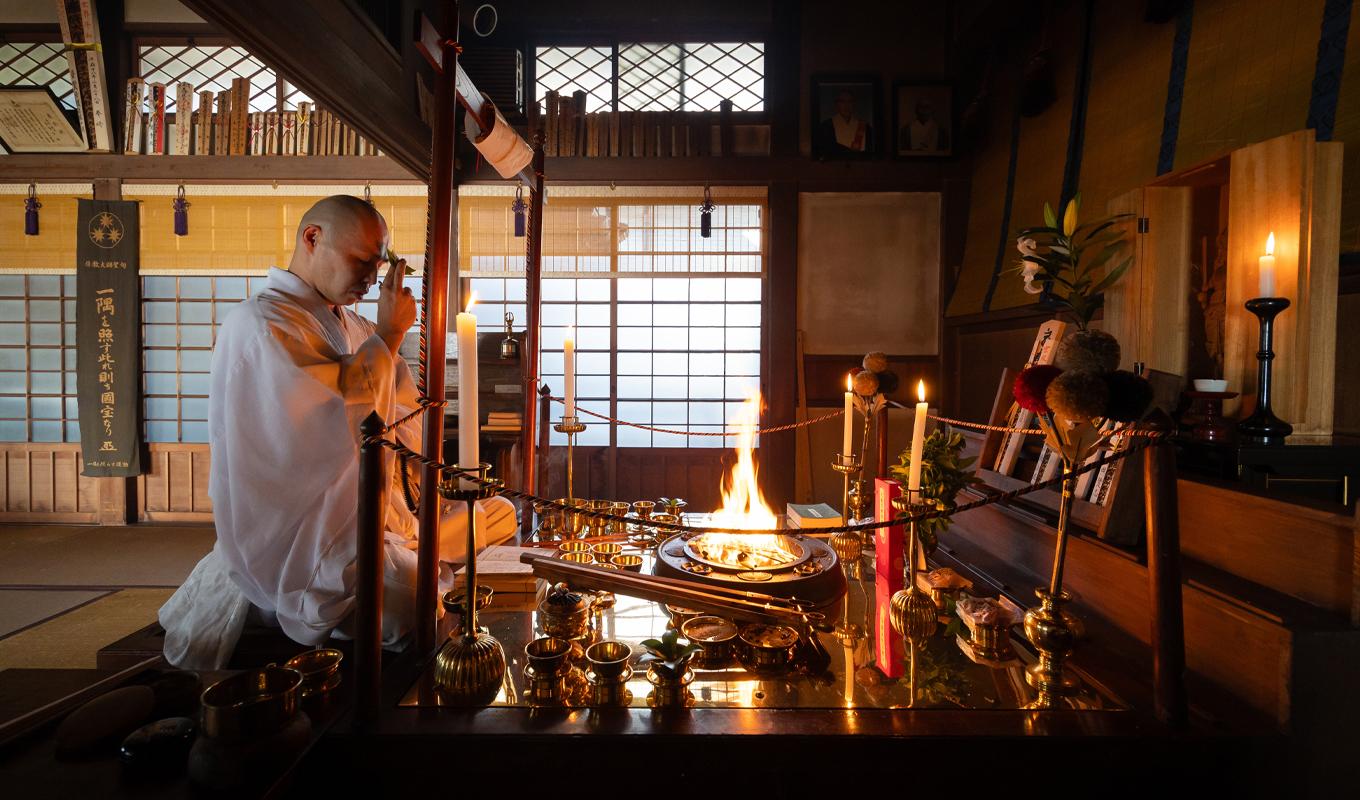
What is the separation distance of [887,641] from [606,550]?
43.5 inches

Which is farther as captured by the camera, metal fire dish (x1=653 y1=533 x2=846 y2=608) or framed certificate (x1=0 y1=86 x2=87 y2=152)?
framed certificate (x1=0 y1=86 x2=87 y2=152)

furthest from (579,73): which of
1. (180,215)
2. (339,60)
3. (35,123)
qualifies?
(35,123)

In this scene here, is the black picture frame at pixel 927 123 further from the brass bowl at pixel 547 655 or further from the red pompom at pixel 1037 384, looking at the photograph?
Result: the brass bowl at pixel 547 655

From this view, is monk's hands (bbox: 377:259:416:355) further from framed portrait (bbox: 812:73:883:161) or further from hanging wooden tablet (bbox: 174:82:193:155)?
hanging wooden tablet (bbox: 174:82:193:155)

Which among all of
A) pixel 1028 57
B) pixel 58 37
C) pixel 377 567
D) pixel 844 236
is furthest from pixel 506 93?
pixel 377 567

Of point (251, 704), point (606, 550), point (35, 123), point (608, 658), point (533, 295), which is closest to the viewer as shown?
point (251, 704)

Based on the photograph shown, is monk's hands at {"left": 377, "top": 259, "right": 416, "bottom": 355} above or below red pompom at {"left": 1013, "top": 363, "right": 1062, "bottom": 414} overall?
above

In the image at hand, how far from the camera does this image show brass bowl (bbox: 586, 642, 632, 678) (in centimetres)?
130

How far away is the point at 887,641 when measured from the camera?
153 cm

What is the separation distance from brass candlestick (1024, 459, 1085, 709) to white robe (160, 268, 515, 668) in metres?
1.72

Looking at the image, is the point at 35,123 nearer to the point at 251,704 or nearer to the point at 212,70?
the point at 212,70

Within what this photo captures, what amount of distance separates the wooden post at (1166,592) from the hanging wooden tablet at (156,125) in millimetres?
7852

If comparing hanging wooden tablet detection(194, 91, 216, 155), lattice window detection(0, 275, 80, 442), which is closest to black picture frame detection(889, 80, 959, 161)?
hanging wooden tablet detection(194, 91, 216, 155)

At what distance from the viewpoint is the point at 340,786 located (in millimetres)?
1166
